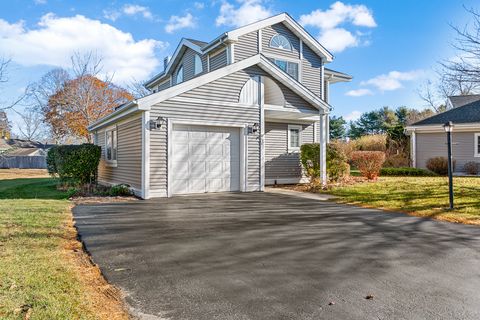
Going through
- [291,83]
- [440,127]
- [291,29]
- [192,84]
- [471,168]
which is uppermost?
[291,29]

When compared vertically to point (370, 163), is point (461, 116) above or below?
above

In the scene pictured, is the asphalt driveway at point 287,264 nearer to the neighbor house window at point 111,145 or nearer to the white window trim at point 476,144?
the neighbor house window at point 111,145

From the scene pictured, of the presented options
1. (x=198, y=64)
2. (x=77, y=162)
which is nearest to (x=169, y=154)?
(x=77, y=162)

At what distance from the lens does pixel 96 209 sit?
8047 millimetres

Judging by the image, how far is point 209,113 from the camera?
1081 centimetres

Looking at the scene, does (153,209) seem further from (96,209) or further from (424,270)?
(424,270)

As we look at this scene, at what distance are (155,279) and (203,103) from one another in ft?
25.6

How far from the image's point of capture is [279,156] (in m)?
14.1

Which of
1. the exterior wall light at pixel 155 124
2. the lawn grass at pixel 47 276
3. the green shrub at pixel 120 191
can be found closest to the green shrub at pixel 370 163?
the exterior wall light at pixel 155 124

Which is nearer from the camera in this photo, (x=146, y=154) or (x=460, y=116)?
(x=146, y=154)

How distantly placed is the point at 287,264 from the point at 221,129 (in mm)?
7702

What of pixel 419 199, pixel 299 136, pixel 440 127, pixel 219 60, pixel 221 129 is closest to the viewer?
pixel 419 199

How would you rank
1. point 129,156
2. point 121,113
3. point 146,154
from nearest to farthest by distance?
point 146,154 → point 121,113 → point 129,156

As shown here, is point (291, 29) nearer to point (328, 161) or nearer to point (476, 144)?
point (328, 161)
